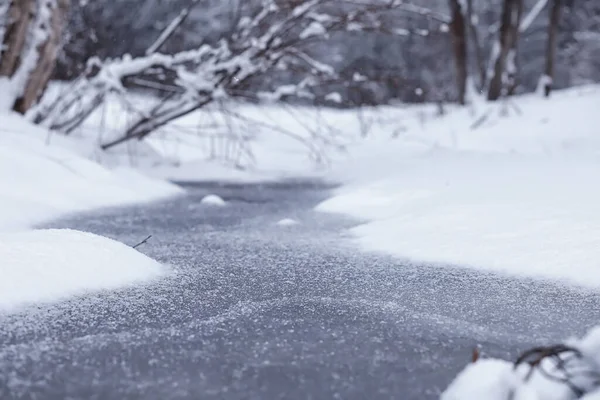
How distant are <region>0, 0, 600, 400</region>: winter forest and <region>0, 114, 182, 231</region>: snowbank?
0.02 meters

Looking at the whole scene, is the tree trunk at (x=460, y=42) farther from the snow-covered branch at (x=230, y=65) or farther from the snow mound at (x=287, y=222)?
the snow mound at (x=287, y=222)

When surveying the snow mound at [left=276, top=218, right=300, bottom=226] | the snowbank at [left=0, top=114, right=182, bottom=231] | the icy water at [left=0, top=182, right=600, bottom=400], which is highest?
the snowbank at [left=0, top=114, right=182, bottom=231]

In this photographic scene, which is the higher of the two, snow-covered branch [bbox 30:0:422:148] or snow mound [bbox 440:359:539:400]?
snow-covered branch [bbox 30:0:422:148]

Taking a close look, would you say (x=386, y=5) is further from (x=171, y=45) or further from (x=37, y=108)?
(x=37, y=108)

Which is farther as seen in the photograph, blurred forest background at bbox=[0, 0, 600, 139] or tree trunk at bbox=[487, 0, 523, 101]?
tree trunk at bbox=[487, 0, 523, 101]

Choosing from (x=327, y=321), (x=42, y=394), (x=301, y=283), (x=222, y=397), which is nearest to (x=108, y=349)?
(x=42, y=394)

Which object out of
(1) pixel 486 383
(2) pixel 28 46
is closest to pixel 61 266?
(1) pixel 486 383

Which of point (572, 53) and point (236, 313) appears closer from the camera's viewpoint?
point (236, 313)

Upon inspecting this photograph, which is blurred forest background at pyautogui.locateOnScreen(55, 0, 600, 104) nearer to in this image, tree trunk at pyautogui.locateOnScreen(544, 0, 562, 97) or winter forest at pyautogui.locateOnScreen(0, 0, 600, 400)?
winter forest at pyautogui.locateOnScreen(0, 0, 600, 400)

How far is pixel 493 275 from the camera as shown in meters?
2.18

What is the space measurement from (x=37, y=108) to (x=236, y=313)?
4.02 m

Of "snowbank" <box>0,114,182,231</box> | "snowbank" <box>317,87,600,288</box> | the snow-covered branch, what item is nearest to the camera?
"snowbank" <box>317,87,600,288</box>

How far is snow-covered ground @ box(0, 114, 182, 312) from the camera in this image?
1.87 metres

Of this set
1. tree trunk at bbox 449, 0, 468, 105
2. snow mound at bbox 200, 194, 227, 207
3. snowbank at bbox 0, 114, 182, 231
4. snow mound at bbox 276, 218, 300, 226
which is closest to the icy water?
snow mound at bbox 276, 218, 300, 226
